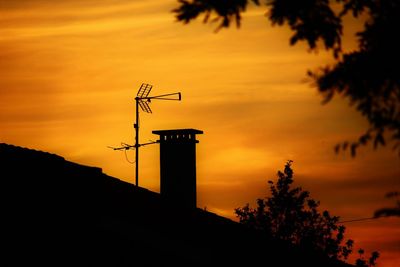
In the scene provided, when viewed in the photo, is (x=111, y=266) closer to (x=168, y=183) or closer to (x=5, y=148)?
(x=5, y=148)

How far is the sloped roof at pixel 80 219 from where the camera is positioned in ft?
44.4

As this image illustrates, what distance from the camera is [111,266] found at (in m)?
13.9

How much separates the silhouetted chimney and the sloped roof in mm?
7393

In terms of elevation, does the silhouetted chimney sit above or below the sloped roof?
above

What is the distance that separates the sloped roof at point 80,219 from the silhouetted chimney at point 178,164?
739cm

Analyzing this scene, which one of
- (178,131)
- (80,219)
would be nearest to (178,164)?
(178,131)

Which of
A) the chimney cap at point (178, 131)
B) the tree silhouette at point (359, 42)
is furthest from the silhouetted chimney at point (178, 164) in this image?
the tree silhouette at point (359, 42)

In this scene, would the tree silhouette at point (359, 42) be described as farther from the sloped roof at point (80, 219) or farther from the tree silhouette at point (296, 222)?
the tree silhouette at point (296, 222)

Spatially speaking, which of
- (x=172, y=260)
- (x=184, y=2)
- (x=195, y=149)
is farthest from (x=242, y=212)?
(x=184, y=2)

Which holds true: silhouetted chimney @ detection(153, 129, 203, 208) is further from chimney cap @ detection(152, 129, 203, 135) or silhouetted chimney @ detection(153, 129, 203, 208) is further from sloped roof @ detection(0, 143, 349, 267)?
sloped roof @ detection(0, 143, 349, 267)

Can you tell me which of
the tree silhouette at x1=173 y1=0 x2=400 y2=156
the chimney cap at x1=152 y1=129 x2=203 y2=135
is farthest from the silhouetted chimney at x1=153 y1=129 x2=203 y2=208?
the tree silhouette at x1=173 y1=0 x2=400 y2=156

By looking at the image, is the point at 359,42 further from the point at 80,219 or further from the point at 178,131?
the point at 178,131

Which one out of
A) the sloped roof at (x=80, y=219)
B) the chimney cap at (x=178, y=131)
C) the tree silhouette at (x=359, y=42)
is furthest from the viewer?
the chimney cap at (x=178, y=131)

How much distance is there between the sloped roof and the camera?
13523 millimetres
